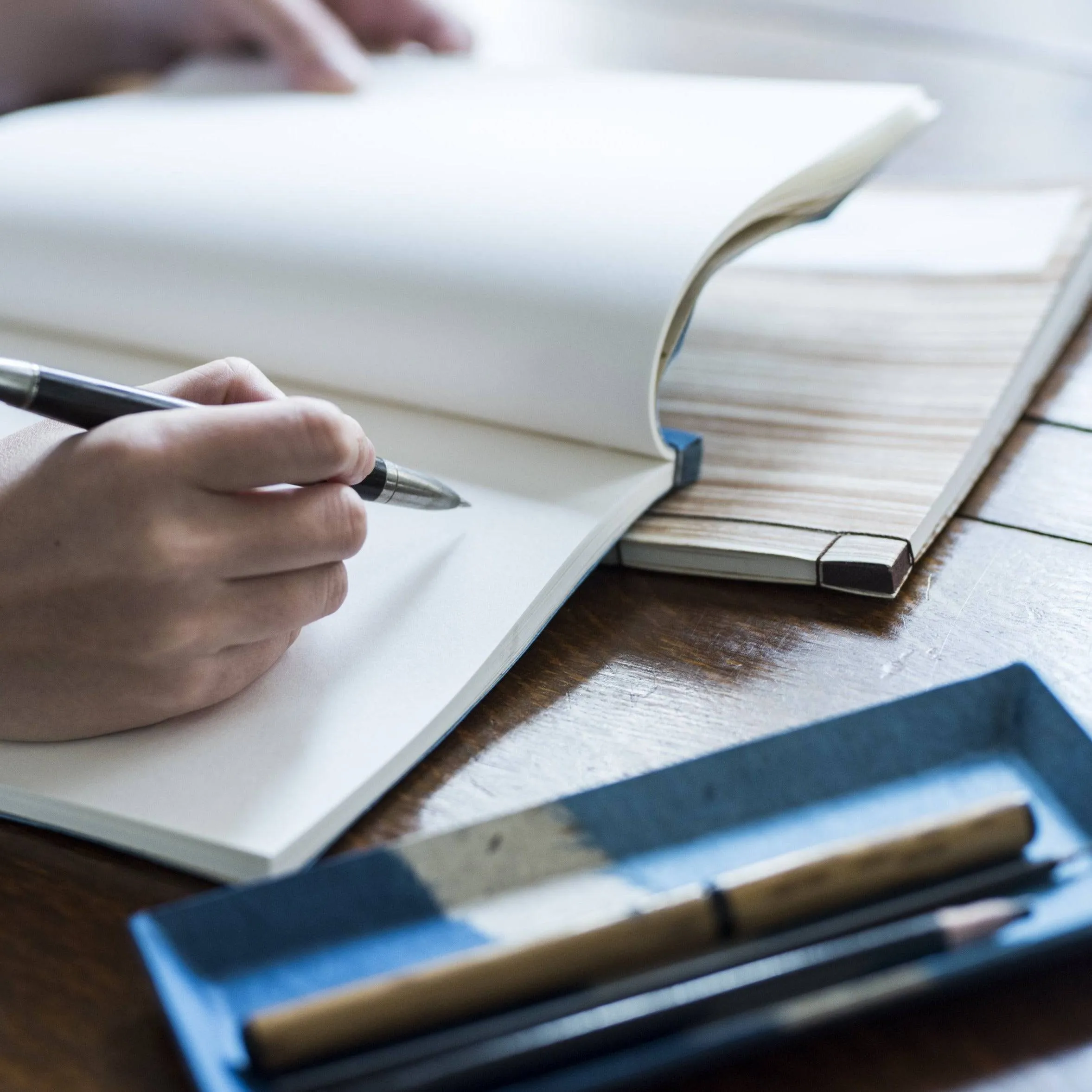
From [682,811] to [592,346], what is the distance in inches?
11.7

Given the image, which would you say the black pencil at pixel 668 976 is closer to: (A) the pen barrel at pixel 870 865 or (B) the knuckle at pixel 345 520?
(A) the pen barrel at pixel 870 865

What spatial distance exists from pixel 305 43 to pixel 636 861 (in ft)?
2.66

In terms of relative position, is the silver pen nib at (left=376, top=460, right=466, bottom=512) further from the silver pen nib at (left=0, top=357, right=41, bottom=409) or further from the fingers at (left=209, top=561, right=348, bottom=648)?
the silver pen nib at (left=0, top=357, right=41, bottom=409)

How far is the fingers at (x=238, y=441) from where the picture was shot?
0.51 m

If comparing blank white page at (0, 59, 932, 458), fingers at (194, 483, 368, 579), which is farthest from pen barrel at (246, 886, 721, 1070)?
blank white page at (0, 59, 932, 458)

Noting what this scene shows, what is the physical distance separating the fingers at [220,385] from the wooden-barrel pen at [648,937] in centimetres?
30

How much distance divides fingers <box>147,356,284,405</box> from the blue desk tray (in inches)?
9.7

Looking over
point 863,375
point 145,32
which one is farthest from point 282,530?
point 145,32

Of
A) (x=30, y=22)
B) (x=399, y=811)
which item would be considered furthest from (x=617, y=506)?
(x=30, y=22)

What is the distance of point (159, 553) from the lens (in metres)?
0.51

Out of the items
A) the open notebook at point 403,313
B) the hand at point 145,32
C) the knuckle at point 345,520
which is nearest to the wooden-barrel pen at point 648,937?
the open notebook at point 403,313

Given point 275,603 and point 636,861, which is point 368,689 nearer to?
point 275,603

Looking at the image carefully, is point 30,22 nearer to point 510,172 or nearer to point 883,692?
point 510,172

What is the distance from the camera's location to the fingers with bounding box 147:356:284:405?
0.59 metres
